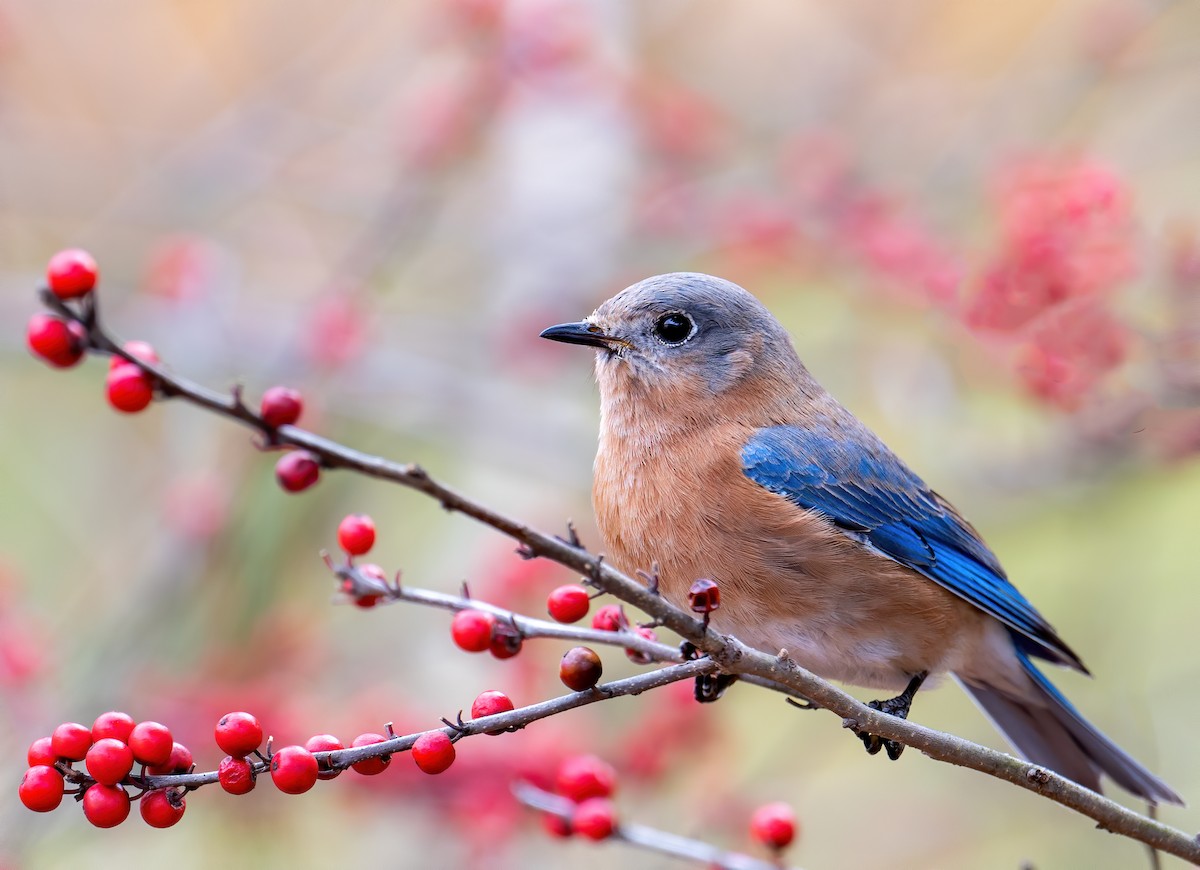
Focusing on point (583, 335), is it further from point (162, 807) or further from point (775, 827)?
point (162, 807)

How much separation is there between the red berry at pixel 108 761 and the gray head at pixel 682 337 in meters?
1.79

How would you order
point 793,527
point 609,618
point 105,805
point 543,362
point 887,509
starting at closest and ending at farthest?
point 105,805, point 609,618, point 793,527, point 887,509, point 543,362

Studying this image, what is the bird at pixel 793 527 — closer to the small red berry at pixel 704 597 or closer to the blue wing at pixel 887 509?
the blue wing at pixel 887 509

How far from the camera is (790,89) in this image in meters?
6.67

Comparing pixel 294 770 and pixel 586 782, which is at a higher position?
pixel 586 782

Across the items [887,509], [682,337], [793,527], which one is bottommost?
[793,527]

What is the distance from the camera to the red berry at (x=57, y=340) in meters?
1.72

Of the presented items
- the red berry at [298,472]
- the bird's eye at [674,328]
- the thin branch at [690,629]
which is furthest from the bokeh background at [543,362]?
the red berry at [298,472]

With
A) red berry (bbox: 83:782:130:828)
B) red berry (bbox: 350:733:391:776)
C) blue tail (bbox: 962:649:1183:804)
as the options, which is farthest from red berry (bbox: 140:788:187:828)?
blue tail (bbox: 962:649:1183:804)

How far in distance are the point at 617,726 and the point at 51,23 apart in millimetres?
4539

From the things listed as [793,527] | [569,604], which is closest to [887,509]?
[793,527]

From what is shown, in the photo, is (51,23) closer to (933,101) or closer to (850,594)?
(933,101)

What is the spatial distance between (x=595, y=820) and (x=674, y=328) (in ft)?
4.71

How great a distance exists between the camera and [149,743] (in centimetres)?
181
